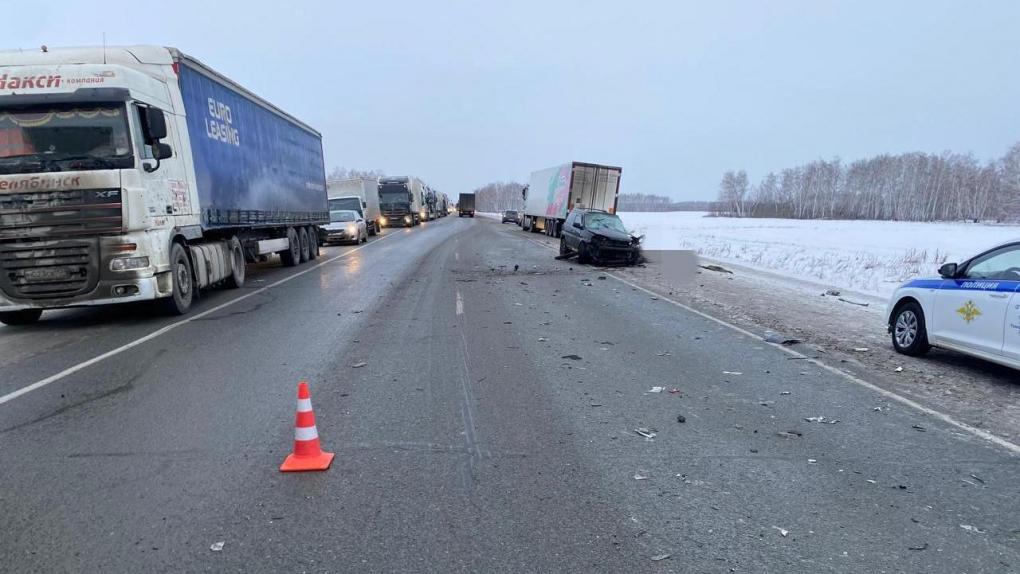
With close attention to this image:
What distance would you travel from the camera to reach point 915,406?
527cm

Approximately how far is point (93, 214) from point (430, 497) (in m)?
7.29

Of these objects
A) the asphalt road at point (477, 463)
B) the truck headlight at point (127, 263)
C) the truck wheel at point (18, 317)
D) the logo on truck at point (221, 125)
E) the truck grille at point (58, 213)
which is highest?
the logo on truck at point (221, 125)

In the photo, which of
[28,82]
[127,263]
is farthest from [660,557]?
[28,82]

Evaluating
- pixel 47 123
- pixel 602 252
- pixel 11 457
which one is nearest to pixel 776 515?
pixel 11 457

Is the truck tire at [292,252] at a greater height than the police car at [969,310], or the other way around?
the police car at [969,310]

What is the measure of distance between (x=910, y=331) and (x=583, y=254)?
11591 mm

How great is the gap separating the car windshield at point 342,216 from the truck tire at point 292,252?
9.12 m

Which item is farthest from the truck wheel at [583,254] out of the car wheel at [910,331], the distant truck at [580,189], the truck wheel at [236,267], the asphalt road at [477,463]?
the car wheel at [910,331]

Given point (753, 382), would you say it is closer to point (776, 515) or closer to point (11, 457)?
point (776, 515)

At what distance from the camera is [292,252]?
1702cm

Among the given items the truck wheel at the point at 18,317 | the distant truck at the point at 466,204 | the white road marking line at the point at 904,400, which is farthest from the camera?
the distant truck at the point at 466,204

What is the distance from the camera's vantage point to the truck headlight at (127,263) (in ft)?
26.3

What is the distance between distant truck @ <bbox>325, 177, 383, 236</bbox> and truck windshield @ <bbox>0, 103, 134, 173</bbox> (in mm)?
21111

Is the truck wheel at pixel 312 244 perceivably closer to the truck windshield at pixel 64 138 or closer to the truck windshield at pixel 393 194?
the truck windshield at pixel 64 138
